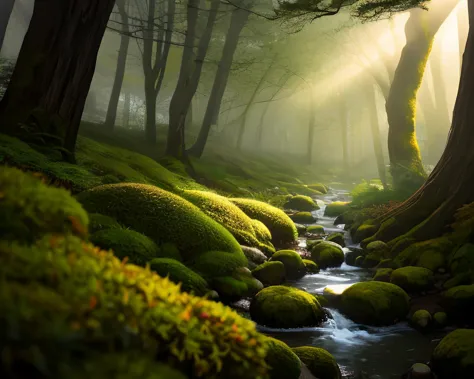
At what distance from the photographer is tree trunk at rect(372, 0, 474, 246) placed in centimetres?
858

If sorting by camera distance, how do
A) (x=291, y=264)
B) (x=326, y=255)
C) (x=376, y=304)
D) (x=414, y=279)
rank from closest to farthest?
1. (x=376, y=304)
2. (x=414, y=279)
3. (x=291, y=264)
4. (x=326, y=255)

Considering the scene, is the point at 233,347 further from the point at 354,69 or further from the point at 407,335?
the point at 354,69

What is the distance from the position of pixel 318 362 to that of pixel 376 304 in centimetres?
224

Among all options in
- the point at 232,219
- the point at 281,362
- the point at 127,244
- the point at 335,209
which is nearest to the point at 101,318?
the point at 281,362

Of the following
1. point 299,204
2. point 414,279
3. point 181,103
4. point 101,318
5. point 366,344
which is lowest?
point 366,344

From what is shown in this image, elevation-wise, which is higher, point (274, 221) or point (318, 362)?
point (274, 221)

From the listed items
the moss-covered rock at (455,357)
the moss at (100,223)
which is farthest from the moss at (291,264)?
the moss-covered rock at (455,357)

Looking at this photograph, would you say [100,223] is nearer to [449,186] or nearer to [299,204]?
[449,186]

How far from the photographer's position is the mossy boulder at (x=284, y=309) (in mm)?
5332

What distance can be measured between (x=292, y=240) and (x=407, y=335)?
5114 millimetres

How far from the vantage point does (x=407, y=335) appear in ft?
17.6

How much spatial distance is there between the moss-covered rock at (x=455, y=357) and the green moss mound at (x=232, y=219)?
4.33 meters

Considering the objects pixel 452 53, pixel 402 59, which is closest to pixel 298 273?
pixel 402 59

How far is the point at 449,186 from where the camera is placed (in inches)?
352
